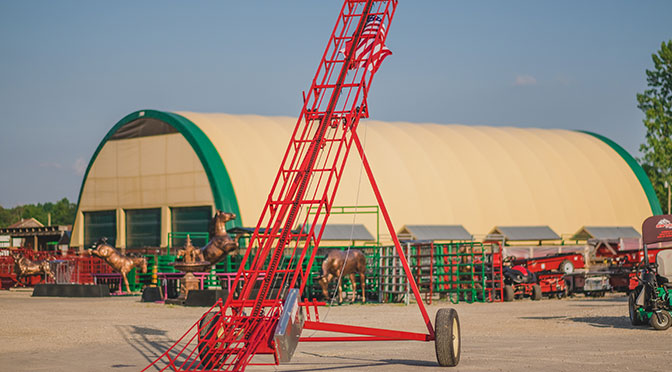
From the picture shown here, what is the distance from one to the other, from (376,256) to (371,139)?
64.6ft

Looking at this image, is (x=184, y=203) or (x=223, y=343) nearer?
(x=223, y=343)

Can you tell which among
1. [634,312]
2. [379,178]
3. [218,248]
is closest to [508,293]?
[218,248]

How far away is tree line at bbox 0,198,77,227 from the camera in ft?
498

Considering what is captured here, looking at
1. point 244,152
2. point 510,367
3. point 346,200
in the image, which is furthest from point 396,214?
point 510,367

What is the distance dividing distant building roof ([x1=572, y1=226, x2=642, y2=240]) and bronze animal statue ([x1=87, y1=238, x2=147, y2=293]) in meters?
28.1

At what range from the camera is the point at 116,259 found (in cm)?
3812

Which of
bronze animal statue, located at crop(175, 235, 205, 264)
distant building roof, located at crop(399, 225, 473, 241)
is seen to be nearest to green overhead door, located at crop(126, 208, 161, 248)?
distant building roof, located at crop(399, 225, 473, 241)

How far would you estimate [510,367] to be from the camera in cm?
1338

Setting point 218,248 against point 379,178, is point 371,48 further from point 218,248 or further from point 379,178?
point 379,178

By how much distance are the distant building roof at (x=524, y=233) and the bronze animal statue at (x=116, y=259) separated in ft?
68.7

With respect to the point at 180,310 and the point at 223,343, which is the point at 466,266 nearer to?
the point at 180,310

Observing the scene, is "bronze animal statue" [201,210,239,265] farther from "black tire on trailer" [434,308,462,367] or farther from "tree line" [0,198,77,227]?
"tree line" [0,198,77,227]

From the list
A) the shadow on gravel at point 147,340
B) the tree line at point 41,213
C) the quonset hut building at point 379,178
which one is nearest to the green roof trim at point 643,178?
the quonset hut building at point 379,178

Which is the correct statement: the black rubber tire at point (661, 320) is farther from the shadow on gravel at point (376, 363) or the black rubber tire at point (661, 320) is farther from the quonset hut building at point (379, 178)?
the quonset hut building at point (379, 178)
